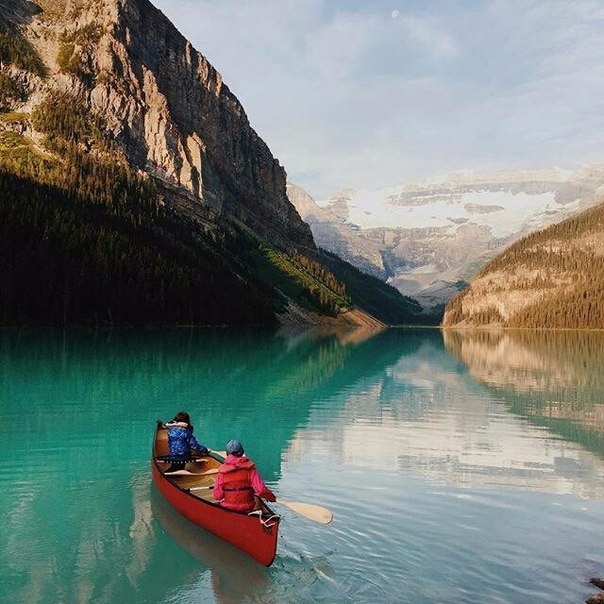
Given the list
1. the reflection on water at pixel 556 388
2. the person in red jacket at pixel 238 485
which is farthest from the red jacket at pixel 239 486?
the reflection on water at pixel 556 388

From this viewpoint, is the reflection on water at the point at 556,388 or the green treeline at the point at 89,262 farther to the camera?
the green treeline at the point at 89,262

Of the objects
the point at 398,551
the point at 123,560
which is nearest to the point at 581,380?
the point at 398,551

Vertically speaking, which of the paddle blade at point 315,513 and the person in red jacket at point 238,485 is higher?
the person in red jacket at point 238,485

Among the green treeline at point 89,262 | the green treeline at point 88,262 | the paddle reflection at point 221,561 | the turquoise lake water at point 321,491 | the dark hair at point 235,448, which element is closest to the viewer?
the paddle reflection at point 221,561

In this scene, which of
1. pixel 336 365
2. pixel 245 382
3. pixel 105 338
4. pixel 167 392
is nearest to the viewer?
pixel 167 392

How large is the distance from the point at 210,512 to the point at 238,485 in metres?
1.54

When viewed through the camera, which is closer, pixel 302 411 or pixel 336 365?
pixel 302 411

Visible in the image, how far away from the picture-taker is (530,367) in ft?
301

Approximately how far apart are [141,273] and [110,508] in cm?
13697

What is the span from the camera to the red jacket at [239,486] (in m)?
19.6

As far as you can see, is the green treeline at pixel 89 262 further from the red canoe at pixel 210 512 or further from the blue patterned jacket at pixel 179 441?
the red canoe at pixel 210 512

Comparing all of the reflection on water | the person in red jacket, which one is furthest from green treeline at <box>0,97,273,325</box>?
the person in red jacket

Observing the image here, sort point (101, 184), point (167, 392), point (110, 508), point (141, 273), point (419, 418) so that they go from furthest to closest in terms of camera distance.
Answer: point (101, 184) → point (141, 273) → point (167, 392) → point (419, 418) → point (110, 508)

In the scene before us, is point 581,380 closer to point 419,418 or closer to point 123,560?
point 419,418
